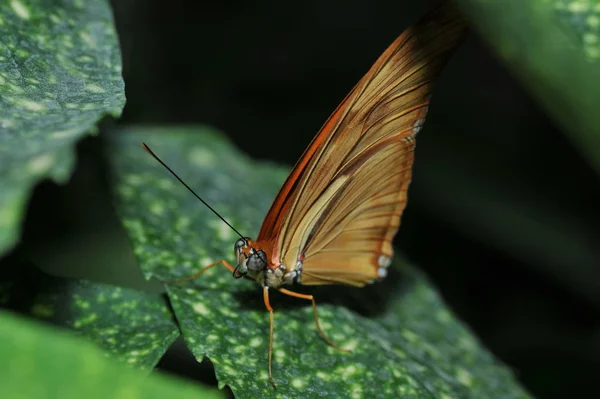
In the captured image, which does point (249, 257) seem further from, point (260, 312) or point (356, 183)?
point (356, 183)

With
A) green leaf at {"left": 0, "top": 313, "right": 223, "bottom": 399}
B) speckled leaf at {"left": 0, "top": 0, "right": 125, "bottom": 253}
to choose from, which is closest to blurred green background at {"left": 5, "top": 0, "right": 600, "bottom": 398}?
speckled leaf at {"left": 0, "top": 0, "right": 125, "bottom": 253}

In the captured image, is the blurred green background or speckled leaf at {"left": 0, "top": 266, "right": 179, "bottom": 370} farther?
the blurred green background

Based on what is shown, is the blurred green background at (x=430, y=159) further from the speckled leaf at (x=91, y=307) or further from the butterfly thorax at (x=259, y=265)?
the butterfly thorax at (x=259, y=265)

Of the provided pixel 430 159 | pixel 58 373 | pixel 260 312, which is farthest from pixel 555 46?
pixel 430 159

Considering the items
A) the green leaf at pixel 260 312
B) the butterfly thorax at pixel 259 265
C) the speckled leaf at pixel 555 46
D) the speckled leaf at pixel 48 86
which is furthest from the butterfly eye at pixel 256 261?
the speckled leaf at pixel 555 46

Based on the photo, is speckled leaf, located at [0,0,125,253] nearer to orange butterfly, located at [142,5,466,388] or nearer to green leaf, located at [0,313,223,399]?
orange butterfly, located at [142,5,466,388]

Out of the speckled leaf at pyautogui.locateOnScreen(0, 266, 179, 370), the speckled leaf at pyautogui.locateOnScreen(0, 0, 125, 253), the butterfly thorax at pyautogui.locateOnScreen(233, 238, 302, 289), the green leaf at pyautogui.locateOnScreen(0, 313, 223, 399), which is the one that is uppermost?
the speckled leaf at pyautogui.locateOnScreen(0, 0, 125, 253)

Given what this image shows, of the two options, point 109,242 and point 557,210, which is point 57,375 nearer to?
point 109,242
